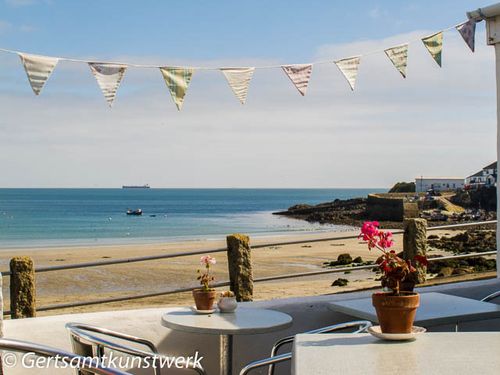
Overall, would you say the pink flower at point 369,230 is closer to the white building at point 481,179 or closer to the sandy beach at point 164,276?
the sandy beach at point 164,276

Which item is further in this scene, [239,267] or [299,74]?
[299,74]

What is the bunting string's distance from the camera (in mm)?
6199

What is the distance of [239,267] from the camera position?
6.85 metres

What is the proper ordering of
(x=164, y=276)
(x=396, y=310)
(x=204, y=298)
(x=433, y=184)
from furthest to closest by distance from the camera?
(x=433, y=184) → (x=164, y=276) → (x=204, y=298) → (x=396, y=310)

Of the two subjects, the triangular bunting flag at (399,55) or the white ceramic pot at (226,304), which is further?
the triangular bunting flag at (399,55)

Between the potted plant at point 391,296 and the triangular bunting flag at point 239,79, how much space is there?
430 cm

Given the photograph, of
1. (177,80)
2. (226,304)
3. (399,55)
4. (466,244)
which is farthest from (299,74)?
(466,244)

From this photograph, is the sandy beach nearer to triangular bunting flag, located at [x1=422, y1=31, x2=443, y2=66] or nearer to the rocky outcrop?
the rocky outcrop

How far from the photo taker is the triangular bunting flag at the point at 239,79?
274 inches

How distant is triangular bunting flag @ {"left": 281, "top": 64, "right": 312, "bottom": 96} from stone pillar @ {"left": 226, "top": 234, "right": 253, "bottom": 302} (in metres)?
1.55

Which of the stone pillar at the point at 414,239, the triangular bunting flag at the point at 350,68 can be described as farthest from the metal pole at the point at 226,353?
the stone pillar at the point at 414,239

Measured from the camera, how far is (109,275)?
17906 mm

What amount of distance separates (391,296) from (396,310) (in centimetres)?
5

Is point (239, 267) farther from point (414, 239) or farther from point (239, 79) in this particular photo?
point (414, 239)
